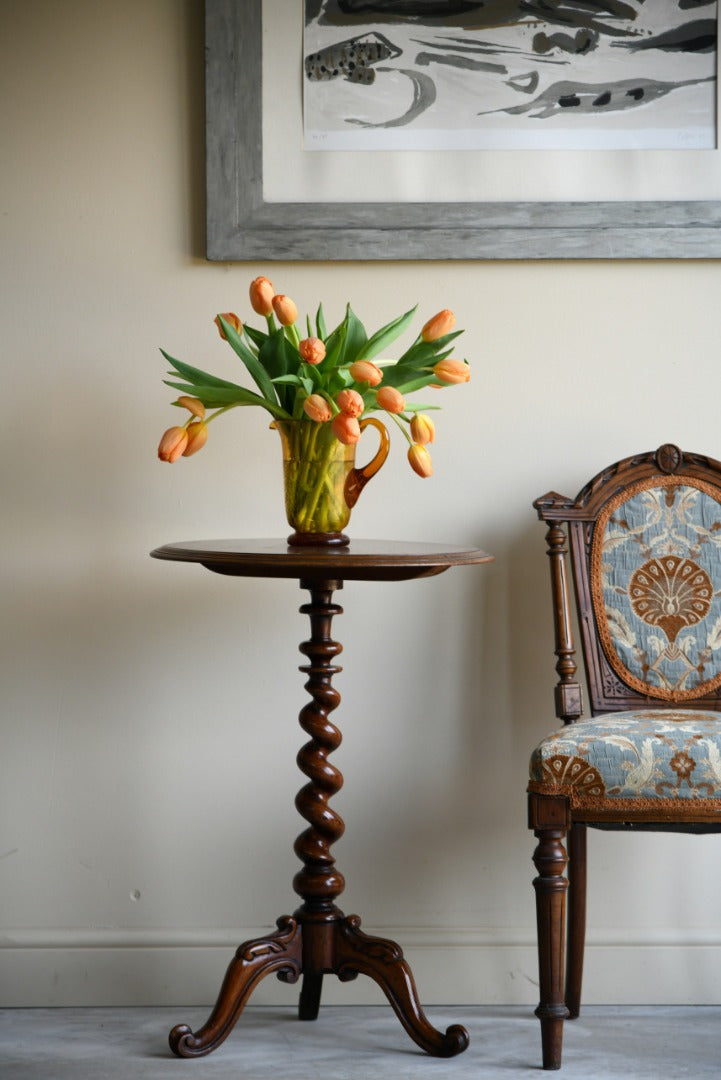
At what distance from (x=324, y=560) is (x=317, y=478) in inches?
9.2

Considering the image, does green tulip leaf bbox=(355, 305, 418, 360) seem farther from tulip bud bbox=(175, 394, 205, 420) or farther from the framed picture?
the framed picture

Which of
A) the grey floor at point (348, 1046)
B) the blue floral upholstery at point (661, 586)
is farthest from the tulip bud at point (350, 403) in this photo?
the grey floor at point (348, 1046)

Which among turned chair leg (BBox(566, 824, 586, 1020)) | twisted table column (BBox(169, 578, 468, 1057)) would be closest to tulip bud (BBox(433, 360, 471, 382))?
twisted table column (BBox(169, 578, 468, 1057))

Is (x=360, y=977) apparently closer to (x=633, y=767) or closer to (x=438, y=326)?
(x=633, y=767)

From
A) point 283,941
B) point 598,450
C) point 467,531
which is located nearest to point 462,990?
point 283,941

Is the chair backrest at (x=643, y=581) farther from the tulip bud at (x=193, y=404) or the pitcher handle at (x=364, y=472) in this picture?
the tulip bud at (x=193, y=404)

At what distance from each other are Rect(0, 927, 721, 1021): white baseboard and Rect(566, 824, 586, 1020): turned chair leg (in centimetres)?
15

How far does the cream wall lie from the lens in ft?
7.86

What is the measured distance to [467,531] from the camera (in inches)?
96.0

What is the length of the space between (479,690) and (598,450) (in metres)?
0.60

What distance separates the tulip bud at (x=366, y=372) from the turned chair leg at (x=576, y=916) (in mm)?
1014

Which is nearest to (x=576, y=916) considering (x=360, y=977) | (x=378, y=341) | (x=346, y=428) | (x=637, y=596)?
(x=360, y=977)

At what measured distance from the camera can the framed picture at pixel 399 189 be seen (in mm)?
2357

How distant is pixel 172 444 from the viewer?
2.00 meters
